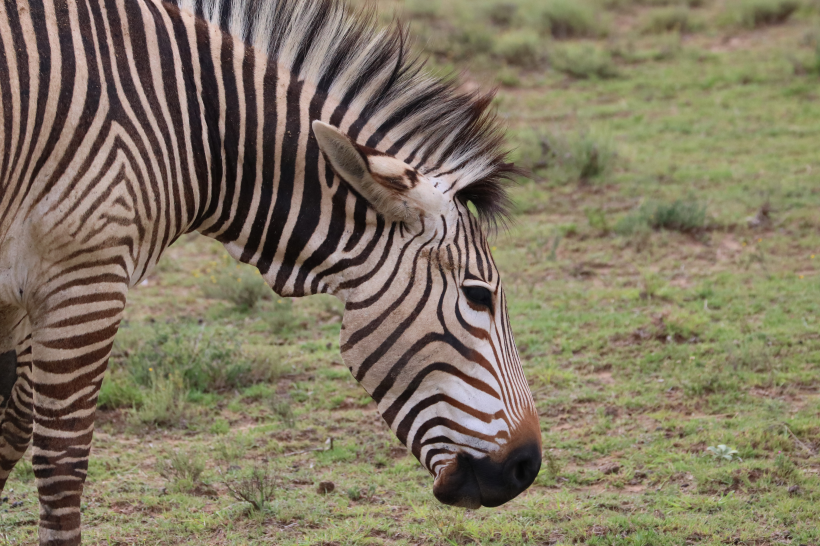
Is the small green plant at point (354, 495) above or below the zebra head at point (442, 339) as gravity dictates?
below

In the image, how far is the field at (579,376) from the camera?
4.27m

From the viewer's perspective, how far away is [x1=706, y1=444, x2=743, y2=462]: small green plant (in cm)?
475

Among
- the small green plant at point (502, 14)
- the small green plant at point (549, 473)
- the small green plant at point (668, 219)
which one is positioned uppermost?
the small green plant at point (502, 14)

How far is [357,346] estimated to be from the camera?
3.09 m

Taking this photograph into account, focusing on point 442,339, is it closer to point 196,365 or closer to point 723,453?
point 723,453

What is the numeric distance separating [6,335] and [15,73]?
1099mm

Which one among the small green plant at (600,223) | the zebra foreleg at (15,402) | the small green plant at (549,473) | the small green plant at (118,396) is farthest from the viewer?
the small green plant at (600,223)

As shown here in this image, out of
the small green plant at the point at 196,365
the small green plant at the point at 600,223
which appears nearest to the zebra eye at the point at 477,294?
the small green plant at the point at 196,365

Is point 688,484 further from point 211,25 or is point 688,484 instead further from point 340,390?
point 211,25

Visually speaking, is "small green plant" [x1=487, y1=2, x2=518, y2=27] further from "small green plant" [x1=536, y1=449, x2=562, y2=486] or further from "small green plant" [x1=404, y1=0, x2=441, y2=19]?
"small green plant" [x1=536, y1=449, x2=562, y2=486]

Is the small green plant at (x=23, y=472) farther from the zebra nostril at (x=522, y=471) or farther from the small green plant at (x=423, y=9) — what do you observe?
the small green plant at (x=423, y=9)

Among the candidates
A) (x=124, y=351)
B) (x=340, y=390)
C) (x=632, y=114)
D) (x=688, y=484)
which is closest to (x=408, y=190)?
(x=688, y=484)

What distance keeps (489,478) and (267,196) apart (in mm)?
1257

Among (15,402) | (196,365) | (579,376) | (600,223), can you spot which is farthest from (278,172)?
(600,223)
